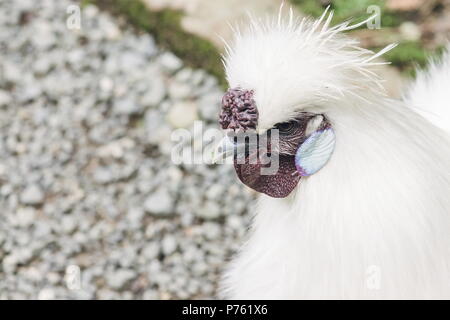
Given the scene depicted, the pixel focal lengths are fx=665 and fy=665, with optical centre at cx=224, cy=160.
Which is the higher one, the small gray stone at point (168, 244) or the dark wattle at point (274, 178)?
the dark wattle at point (274, 178)

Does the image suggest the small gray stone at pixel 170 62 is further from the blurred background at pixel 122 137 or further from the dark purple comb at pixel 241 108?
the dark purple comb at pixel 241 108

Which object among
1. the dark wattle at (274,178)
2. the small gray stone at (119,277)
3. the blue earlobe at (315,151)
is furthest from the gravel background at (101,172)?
the blue earlobe at (315,151)

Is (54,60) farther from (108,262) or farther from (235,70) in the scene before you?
(235,70)

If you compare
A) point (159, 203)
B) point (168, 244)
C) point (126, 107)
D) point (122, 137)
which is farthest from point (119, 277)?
point (126, 107)

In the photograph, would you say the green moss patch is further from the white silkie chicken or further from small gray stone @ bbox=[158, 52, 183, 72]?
the white silkie chicken

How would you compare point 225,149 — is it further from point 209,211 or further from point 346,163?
point 209,211
